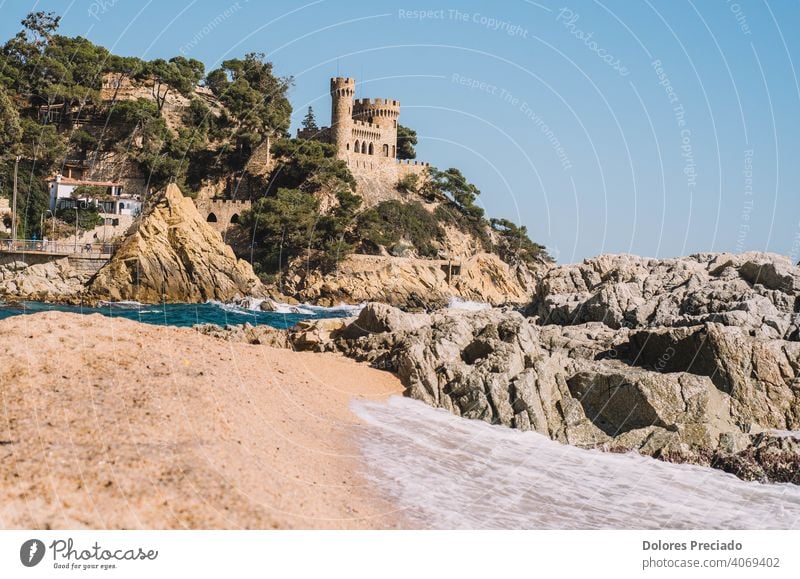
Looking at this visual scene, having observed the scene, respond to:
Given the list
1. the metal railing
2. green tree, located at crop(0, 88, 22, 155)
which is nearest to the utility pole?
the metal railing

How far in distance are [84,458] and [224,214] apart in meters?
64.0

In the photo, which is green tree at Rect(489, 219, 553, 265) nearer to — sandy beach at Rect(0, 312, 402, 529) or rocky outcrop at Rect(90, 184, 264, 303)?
rocky outcrop at Rect(90, 184, 264, 303)

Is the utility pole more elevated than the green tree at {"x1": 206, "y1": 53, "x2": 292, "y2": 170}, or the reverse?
the green tree at {"x1": 206, "y1": 53, "x2": 292, "y2": 170}

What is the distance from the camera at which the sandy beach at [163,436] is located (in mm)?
9930

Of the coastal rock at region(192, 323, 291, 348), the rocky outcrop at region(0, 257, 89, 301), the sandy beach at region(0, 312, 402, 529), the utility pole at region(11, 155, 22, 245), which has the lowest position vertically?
the sandy beach at region(0, 312, 402, 529)

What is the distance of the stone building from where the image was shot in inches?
3302

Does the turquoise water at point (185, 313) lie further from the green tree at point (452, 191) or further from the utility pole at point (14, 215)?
the green tree at point (452, 191)

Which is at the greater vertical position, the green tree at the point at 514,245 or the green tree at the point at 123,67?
the green tree at the point at 123,67

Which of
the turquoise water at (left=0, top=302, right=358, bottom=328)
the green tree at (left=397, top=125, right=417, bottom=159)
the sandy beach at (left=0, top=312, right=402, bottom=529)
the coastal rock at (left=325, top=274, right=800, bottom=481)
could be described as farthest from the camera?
the green tree at (left=397, top=125, right=417, bottom=159)

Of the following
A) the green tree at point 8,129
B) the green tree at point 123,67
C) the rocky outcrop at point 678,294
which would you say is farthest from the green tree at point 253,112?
the rocky outcrop at point 678,294

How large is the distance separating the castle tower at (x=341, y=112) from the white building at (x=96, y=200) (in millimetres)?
23154

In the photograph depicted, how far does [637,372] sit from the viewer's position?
1898 centimetres

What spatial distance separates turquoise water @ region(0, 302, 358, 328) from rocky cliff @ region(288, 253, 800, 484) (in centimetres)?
1923

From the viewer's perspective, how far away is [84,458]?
10820 millimetres
